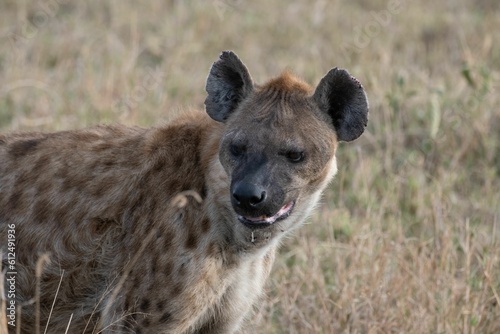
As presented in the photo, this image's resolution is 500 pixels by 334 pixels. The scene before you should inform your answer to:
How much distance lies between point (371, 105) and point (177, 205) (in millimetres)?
3822

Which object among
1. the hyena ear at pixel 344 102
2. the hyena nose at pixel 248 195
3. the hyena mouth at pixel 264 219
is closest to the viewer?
the hyena nose at pixel 248 195

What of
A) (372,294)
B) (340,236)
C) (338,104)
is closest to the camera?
(338,104)

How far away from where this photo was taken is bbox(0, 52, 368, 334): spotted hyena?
12.1 feet

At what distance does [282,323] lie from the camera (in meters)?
4.77

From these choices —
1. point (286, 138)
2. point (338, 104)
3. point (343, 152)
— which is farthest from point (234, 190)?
point (343, 152)

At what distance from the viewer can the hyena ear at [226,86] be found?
12.9ft

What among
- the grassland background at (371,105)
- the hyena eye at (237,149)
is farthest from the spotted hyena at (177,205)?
the grassland background at (371,105)

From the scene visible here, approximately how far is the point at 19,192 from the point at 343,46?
531 centimetres

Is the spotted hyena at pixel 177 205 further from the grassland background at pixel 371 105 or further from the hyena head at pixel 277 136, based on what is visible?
the grassland background at pixel 371 105

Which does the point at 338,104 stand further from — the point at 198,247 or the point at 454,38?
the point at 454,38

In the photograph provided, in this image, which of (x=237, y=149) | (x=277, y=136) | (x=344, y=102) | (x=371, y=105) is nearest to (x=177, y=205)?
(x=237, y=149)

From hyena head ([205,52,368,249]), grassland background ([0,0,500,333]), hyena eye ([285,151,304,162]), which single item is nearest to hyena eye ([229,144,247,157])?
hyena head ([205,52,368,249])

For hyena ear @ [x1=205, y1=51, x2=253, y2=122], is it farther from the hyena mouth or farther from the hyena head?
the hyena mouth

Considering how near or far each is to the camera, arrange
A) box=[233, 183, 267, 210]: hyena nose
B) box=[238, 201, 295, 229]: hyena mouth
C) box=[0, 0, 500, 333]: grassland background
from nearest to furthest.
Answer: box=[233, 183, 267, 210]: hyena nose, box=[238, 201, 295, 229]: hyena mouth, box=[0, 0, 500, 333]: grassland background
